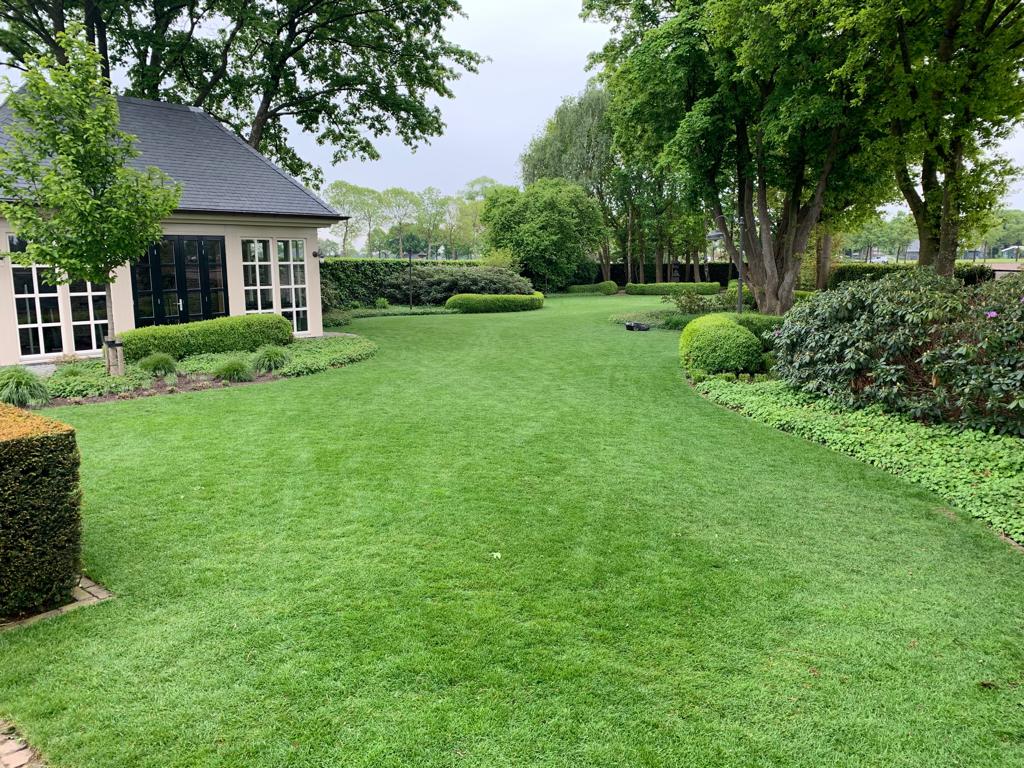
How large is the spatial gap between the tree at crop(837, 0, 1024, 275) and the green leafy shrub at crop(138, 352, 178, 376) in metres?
11.7

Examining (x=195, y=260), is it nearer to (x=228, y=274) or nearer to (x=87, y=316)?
(x=228, y=274)

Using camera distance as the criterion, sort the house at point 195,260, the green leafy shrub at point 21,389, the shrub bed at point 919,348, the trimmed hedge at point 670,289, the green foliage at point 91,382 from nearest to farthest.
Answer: the shrub bed at point 919,348 < the green leafy shrub at point 21,389 < the green foliage at point 91,382 < the house at point 195,260 < the trimmed hedge at point 670,289

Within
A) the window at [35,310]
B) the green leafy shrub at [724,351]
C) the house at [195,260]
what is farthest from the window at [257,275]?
the green leafy shrub at [724,351]

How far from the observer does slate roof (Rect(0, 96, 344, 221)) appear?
44.3 feet

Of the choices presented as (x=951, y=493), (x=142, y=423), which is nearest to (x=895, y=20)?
(x=951, y=493)

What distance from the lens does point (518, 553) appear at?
432 centimetres

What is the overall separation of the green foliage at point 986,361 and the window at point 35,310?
45.3ft

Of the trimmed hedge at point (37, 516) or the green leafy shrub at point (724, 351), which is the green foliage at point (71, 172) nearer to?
the trimmed hedge at point (37, 516)

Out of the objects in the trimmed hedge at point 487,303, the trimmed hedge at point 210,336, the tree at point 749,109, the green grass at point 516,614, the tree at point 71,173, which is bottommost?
the green grass at point 516,614

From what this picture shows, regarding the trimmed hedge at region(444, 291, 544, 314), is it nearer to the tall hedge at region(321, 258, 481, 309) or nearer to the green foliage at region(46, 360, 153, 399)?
the tall hedge at region(321, 258, 481, 309)

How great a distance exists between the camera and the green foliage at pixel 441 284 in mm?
26141

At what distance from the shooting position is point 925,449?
643 centimetres

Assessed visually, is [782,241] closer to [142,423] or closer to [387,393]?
[387,393]

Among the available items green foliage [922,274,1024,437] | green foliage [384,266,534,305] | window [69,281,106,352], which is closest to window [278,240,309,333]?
window [69,281,106,352]
